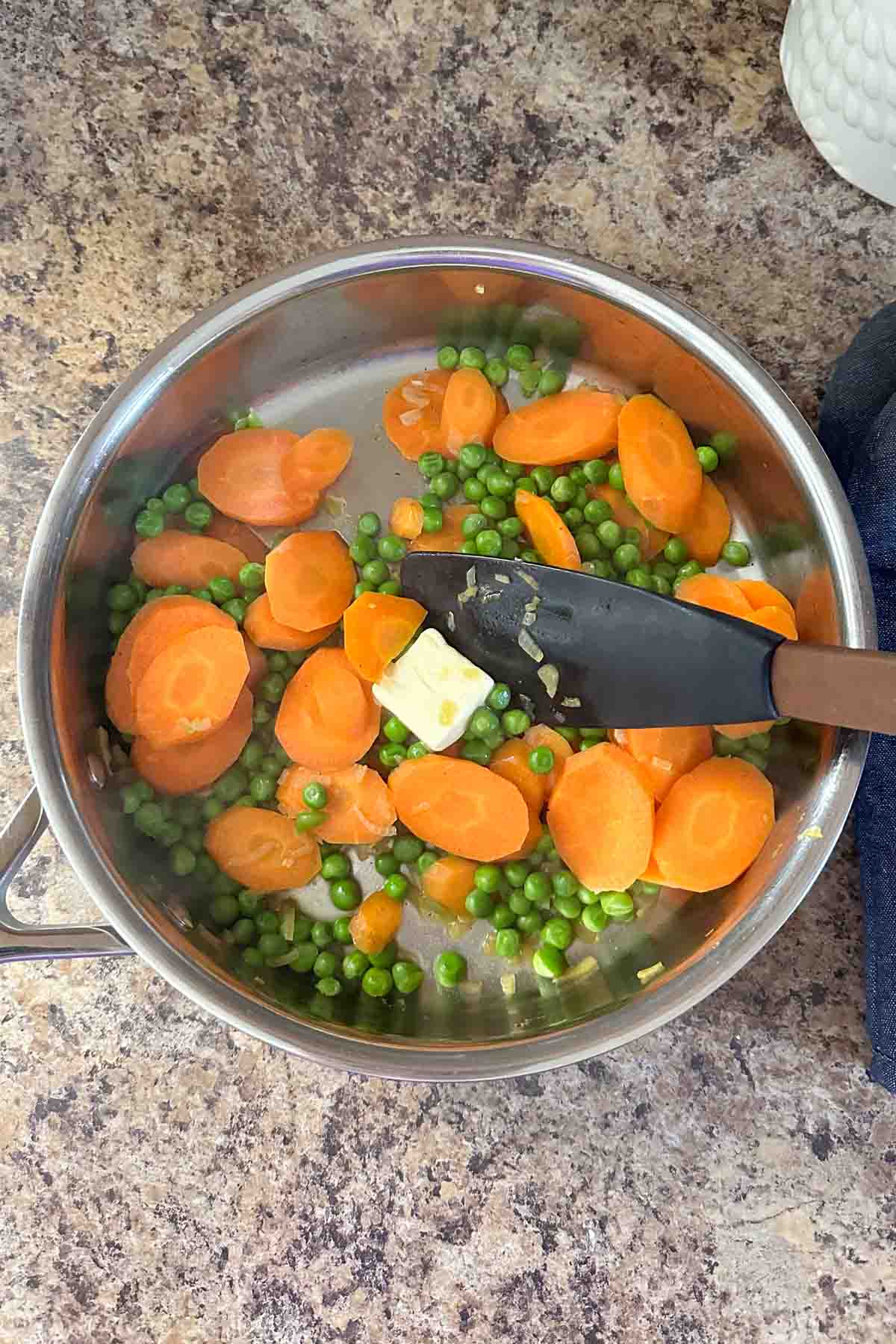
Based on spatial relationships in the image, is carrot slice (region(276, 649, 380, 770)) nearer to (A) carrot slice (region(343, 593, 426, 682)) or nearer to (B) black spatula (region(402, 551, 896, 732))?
(A) carrot slice (region(343, 593, 426, 682))

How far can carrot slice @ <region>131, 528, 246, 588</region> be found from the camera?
7.10 feet

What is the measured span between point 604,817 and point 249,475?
103 cm

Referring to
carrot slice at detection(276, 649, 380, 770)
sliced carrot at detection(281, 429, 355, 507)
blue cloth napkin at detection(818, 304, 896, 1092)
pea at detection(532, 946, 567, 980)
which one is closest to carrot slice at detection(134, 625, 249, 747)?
carrot slice at detection(276, 649, 380, 770)

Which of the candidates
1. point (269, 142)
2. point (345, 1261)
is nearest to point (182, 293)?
point (269, 142)

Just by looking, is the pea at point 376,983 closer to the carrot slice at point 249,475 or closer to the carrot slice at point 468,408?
the carrot slice at point 249,475

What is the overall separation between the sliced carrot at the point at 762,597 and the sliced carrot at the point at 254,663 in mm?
993

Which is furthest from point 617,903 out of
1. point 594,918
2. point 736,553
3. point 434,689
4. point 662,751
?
point 736,553

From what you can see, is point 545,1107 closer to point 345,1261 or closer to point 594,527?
point 345,1261

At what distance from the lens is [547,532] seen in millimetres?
2127

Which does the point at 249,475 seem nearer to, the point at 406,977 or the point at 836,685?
the point at 406,977

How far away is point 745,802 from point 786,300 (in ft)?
3.63

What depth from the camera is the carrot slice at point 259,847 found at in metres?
2.10

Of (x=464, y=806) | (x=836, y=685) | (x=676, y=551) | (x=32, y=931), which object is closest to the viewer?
(x=836, y=685)

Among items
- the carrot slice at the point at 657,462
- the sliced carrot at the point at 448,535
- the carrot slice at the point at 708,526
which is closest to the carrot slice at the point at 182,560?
the sliced carrot at the point at 448,535
